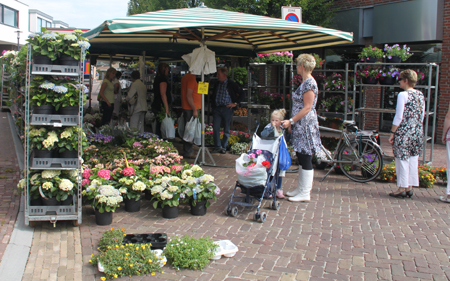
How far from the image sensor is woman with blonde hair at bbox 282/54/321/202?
586 centimetres

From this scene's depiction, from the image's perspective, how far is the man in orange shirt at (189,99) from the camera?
892 centimetres

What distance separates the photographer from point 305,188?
6.11 m

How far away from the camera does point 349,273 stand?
3893 mm

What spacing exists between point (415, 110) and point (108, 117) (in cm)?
820

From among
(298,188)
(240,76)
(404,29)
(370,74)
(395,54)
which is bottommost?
(298,188)

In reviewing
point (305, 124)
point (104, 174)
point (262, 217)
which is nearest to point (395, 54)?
point (305, 124)

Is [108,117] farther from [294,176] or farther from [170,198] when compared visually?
[170,198]

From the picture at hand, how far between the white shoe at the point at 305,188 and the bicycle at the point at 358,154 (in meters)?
1.23

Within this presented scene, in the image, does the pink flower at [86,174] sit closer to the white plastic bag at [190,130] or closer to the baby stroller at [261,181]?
the baby stroller at [261,181]

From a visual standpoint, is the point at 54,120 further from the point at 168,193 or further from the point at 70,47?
the point at 168,193

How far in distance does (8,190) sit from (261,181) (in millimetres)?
4045

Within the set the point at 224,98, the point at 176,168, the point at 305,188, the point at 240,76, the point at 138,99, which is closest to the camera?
the point at 176,168

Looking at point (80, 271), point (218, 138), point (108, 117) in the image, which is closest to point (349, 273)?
point (80, 271)

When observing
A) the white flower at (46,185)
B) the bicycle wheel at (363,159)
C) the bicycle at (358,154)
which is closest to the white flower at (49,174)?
the white flower at (46,185)
